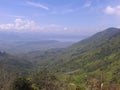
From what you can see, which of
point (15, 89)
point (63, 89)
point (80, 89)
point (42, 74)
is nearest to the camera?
point (15, 89)

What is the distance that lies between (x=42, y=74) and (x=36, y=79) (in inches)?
505

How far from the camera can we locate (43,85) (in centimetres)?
14588

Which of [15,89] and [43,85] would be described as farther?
[43,85]

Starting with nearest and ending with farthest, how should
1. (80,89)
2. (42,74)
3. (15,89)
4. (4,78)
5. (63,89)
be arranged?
(15,89)
(80,89)
(63,89)
(42,74)
(4,78)

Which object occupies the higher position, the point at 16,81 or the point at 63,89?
the point at 16,81

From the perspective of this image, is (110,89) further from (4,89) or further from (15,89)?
(4,89)

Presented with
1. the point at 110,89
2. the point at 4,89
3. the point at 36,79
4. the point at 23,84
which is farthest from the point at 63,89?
the point at 23,84

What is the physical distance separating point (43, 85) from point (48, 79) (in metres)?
15.6

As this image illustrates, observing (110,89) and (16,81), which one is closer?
(16,81)

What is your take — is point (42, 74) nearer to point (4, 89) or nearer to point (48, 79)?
point (48, 79)

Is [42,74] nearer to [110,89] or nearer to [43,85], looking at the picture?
[43,85]

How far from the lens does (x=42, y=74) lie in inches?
6309

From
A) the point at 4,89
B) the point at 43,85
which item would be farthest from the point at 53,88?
the point at 4,89

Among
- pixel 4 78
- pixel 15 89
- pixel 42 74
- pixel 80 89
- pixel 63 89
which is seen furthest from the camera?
pixel 4 78
